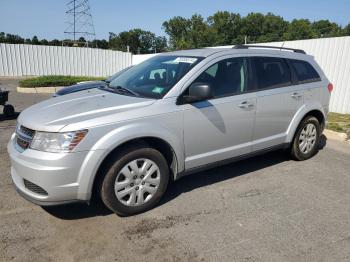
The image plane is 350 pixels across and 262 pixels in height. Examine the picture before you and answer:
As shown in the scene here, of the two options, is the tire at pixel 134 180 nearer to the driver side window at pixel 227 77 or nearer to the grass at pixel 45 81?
the driver side window at pixel 227 77

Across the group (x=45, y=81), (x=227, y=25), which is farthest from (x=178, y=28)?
(x=45, y=81)

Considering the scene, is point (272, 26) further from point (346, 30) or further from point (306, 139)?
point (306, 139)

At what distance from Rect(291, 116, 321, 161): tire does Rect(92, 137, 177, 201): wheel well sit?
8.09 feet

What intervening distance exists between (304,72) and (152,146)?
3061mm

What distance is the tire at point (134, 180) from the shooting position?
3590 millimetres

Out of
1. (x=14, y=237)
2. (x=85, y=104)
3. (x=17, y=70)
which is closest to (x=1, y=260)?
(x=14, y=237)

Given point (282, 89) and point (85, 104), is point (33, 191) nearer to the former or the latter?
point (85, 104)

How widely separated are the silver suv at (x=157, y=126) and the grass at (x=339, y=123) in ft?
8.00

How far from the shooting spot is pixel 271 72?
5031 millimetres

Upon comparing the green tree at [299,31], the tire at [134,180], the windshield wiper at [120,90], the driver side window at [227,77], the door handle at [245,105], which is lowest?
the tire at [134,180]

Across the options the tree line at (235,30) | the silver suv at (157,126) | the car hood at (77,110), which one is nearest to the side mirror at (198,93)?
the silver suv at (157,126)

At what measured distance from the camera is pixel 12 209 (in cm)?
396

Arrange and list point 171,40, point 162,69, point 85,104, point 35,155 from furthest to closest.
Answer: point 171,40, point 162,69, point 85,104, point 35,155

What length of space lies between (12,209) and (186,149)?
2.15 m
